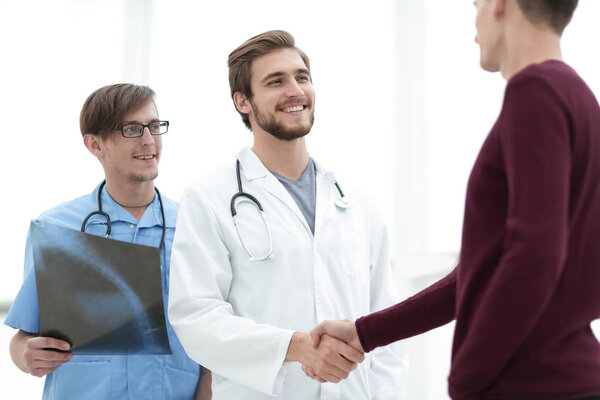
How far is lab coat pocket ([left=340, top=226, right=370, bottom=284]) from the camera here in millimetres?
1628

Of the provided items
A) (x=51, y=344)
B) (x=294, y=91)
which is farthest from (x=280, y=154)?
(x=51, y=344)

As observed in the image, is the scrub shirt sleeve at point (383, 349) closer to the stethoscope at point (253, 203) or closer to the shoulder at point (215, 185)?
the stethoscope at point (253, 203)

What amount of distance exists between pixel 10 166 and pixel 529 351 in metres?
2.57

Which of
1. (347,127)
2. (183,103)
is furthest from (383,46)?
(183,103)

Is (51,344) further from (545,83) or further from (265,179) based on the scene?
(545,83)

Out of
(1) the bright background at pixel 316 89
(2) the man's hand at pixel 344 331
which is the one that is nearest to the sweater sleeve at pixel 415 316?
(2) the man's hand at pixel 344 331

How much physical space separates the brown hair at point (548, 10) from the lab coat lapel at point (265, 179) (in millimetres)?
854

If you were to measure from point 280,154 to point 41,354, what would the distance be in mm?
820

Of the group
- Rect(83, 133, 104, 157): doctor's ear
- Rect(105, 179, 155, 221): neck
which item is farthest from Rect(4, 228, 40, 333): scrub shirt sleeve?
Rect(83, 133, 104, 157): doctor's ear

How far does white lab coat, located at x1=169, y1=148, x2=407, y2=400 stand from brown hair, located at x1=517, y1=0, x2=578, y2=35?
2.75 feet

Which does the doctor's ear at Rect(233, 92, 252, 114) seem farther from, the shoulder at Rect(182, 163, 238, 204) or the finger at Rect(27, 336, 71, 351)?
the finger at Rect(27, 336, 71, 351)

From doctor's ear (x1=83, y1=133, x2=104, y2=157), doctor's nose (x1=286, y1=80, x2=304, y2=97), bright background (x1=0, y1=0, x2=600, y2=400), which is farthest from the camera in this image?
bright background (x1=0, y1=0, x2=600, y2=400)

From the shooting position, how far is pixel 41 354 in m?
1.55

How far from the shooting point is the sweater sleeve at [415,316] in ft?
4.08
